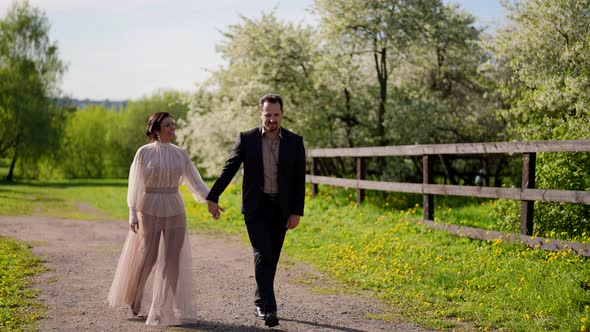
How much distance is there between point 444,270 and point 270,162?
3469 millimetres

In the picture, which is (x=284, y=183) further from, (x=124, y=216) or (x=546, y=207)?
(x=124, y=216)

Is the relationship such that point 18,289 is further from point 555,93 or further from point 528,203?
point 555,93

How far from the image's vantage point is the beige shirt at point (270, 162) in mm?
6195

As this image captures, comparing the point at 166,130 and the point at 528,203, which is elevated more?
the point at 166,130

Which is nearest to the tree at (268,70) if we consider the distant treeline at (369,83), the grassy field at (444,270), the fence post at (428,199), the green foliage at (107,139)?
the distant treeline at (369,83)

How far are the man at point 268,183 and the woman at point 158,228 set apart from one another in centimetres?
53

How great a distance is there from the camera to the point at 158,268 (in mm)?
6508

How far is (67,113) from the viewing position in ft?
150

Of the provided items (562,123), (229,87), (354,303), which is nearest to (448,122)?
(229,87)

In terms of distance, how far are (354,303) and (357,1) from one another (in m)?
15.1

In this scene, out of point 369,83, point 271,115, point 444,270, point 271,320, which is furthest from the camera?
point 369,83

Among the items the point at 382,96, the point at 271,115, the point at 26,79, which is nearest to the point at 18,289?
the point at 271,115

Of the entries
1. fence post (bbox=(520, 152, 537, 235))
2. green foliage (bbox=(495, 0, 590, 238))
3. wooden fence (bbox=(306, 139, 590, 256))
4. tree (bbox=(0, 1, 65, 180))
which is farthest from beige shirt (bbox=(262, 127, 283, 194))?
tree (bbox=(0, 1, 65, 180))

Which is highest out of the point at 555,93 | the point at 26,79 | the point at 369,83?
the point at 26,79
